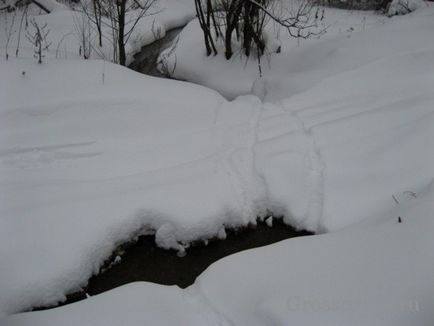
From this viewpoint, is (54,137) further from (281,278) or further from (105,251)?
(281,278)

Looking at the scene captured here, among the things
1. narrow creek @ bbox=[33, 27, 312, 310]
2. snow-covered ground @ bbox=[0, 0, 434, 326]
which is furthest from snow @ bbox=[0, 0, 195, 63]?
narrow creek @ bbox=[33, 27, 312, 310]

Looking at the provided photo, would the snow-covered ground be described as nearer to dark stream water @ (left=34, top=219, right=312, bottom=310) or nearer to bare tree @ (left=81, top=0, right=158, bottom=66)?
dark stream water @ (left=34, top=219, right=312, bottom=310)

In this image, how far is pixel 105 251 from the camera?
3.12 m

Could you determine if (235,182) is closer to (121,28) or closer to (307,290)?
(307,290)

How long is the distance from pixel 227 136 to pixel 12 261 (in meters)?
2.21

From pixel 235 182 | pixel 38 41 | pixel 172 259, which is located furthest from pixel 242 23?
pixel 172 259

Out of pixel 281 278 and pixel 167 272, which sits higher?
pixel 281 278

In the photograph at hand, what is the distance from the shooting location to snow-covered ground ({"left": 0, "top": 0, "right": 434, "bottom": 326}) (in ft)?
→ 7.73

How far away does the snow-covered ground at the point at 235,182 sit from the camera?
2.36 meters

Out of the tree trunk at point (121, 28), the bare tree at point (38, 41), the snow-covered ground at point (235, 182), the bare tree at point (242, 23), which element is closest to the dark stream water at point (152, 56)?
the tree trunk at point (121, 28)

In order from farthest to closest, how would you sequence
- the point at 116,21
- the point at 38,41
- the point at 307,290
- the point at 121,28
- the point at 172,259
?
the point at 116,21 < the point at 121,28 < the point at 38,41 < the point at 172,259 < the point at 307,290

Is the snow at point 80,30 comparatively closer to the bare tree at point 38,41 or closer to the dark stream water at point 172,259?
the bare tree at point 38,41

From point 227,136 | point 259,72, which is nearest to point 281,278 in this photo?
point 227,136

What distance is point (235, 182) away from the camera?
144 inches
